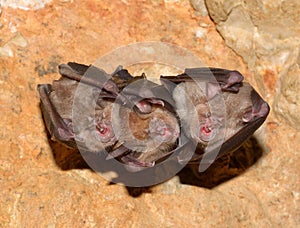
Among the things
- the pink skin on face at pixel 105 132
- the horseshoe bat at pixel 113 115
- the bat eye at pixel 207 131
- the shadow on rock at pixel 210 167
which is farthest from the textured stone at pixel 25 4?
the bat eye at pixel 207 131

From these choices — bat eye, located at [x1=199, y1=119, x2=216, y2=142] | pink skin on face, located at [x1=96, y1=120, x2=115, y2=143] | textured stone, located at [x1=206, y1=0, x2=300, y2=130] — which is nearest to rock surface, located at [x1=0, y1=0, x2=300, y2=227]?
textured stone, located at [x1=206, y1=0, x2=300, y2=130]

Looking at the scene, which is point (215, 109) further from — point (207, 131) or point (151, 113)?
point (151, 113)

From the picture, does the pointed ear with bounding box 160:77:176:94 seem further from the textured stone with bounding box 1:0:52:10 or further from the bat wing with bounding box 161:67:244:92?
the textured stone with bounding box 1:0:52:10

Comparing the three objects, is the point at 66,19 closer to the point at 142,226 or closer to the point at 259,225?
the point at 142,226

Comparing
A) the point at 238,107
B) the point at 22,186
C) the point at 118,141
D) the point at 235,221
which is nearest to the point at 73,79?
the point at 118,141

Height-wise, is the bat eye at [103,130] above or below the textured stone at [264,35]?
A: below

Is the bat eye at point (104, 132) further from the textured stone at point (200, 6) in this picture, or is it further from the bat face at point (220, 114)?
the textured stone at point (200, 6)

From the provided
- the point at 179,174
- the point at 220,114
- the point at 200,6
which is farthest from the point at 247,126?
the point at 200,6
